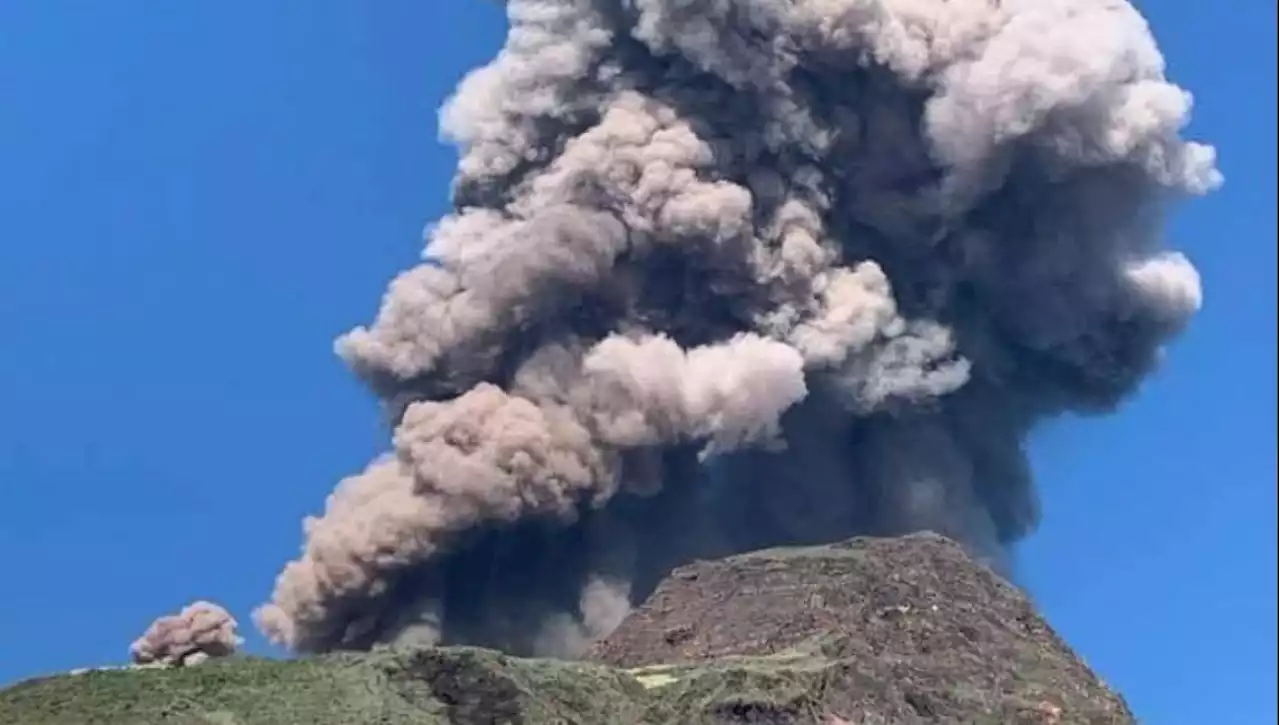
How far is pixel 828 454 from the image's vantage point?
59562 mm

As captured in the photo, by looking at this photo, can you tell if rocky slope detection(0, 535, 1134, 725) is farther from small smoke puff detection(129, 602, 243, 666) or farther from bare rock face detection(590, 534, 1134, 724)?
small smoke puff detection(129, 602, 243, 666)

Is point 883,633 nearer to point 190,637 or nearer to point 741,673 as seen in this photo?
point 741,673

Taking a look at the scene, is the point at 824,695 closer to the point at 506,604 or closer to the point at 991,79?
the point at 506,604

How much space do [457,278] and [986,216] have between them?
51.9ft

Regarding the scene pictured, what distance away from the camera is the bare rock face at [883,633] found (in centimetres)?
4428

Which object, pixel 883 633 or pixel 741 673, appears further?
pixel 883 633

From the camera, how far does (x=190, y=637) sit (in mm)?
52281

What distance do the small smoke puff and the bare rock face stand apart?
395 inches

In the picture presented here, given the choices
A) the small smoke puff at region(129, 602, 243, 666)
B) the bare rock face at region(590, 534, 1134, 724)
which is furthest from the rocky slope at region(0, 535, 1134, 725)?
the small smoke puff at region(129, 602, 243, 666)

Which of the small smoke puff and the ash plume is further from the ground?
the ash plume

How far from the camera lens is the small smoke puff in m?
51.8

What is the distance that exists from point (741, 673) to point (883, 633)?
279 inches

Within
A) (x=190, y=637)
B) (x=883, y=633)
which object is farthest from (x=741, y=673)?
(x=190, y=637)

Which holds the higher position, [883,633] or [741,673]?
[883,633]
